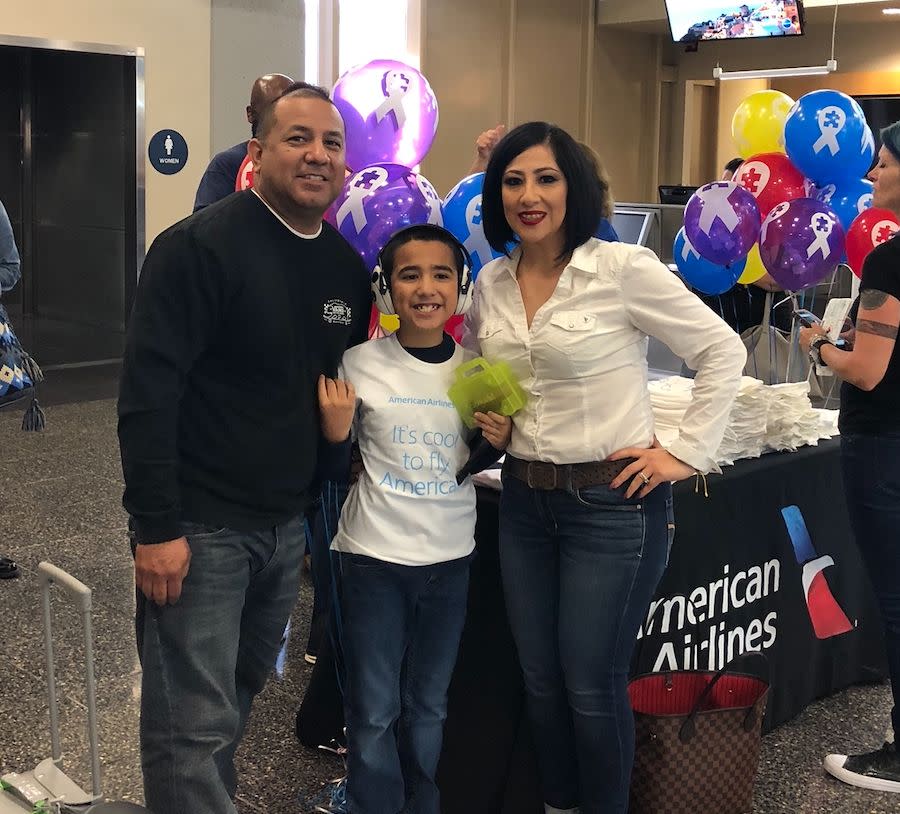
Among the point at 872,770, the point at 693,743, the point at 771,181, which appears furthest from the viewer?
the point at 771,181

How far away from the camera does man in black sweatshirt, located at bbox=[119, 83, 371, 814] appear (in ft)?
5.82

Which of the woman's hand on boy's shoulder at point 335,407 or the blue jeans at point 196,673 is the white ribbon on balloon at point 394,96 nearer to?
the woman's hand on boy's shoulder at point 335,407

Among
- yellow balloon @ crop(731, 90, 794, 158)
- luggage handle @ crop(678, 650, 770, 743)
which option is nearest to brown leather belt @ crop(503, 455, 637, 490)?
luggage handle @ crop(678, 650, 770, 743)

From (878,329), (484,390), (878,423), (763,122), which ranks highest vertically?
(763,122)

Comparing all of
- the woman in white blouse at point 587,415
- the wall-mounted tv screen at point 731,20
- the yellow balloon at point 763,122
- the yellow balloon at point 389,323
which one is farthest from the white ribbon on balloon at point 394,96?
the wall-mounted tv screen at point 731,20

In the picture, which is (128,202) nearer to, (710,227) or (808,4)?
(710,227)

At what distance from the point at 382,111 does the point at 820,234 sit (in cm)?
213

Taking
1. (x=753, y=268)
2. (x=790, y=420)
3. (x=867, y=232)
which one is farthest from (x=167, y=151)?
(x=790, y=420)

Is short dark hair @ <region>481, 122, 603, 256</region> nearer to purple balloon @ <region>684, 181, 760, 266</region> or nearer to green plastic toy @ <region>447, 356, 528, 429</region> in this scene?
green plastic toy @ <region>447, 356, 528, 429</region>

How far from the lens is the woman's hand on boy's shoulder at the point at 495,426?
6.86 ft

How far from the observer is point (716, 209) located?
4398 millimetres

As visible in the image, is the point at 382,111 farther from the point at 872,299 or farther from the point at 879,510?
the point at 879,510

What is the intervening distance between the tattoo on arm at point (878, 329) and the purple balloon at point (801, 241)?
1887mm

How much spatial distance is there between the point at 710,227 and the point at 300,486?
9.49 feet
